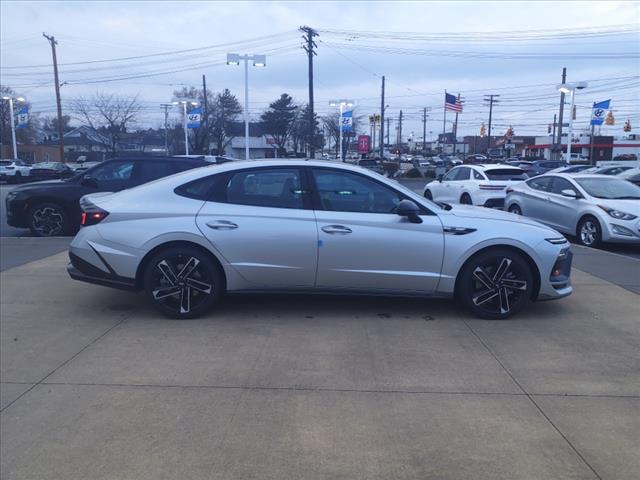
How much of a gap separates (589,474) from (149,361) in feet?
10.6

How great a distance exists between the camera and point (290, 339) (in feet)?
16.9

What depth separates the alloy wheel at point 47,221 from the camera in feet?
37.5

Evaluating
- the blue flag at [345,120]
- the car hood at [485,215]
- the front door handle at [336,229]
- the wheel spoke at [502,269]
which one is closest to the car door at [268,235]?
the front door handle at [336,229]

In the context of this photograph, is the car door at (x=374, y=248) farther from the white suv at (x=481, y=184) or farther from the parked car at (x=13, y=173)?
the parked car at (x=13, y=173)

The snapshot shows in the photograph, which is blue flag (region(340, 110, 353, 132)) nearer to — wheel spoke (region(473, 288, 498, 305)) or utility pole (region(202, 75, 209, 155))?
utility pole (region(202, 75, 209, 155))

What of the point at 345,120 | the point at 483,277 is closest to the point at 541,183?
the point at 483,277

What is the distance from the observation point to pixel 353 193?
571cm

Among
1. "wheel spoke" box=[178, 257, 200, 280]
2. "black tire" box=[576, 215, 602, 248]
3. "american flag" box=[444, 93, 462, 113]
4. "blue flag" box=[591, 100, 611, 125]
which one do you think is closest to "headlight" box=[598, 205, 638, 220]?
"black tire" box=[576, 215, 602, 248]

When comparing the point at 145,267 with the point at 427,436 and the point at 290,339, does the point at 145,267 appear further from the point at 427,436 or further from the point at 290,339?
the point at 427,436

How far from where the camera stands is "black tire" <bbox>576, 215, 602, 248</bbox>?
35.3 feet

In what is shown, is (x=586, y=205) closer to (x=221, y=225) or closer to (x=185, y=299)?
(x=221, y=225)

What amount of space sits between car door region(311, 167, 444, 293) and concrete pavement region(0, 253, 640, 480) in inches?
16.5

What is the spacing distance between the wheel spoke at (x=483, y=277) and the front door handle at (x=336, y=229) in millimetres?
1306

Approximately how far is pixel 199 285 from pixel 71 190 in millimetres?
7096
